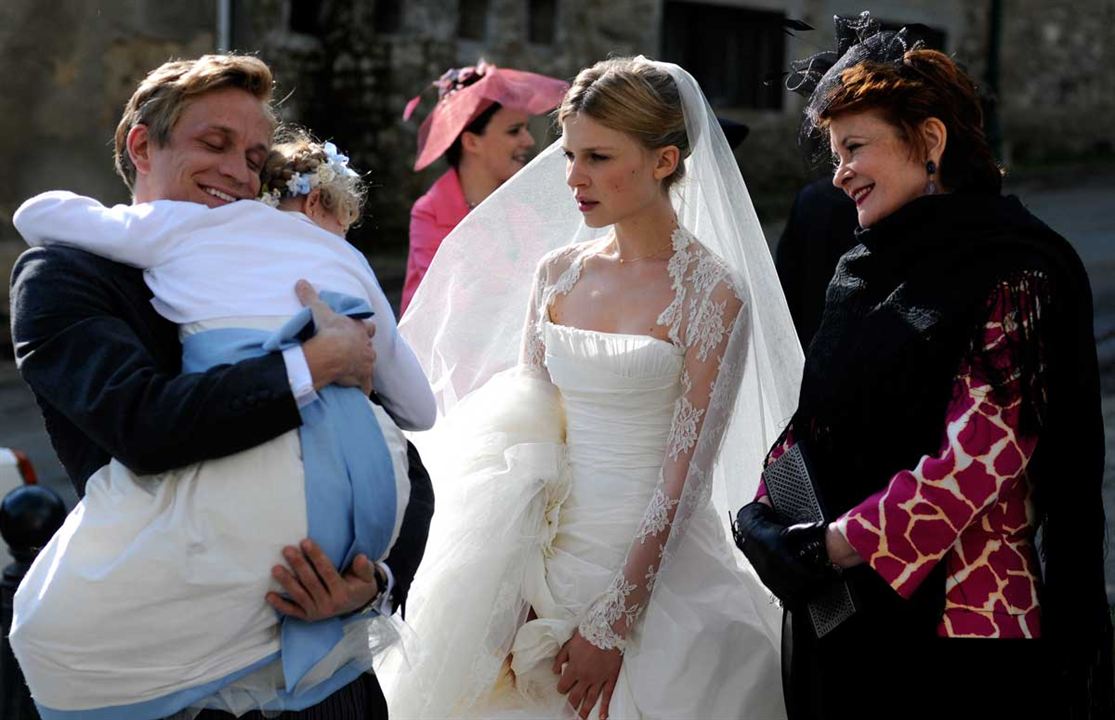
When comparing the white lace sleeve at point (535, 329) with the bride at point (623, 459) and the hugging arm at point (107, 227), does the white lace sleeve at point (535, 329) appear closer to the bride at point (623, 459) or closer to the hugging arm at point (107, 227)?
the bride at point (623, 459)

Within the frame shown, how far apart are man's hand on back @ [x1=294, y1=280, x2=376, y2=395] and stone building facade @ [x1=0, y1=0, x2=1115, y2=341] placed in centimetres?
560

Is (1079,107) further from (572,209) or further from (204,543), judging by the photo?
(204,543)

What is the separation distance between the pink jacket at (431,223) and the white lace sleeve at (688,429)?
175 cm

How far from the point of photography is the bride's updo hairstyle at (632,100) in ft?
10.6

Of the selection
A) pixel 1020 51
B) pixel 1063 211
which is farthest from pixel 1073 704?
pixel 1020 51

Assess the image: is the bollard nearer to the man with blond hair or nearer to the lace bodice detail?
the man with blond hair

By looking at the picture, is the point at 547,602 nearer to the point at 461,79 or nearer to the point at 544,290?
the point at 544,290

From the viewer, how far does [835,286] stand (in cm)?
290

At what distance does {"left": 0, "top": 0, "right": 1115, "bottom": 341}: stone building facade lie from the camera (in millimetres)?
10805

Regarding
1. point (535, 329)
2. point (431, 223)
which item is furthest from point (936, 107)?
point (431, 223)

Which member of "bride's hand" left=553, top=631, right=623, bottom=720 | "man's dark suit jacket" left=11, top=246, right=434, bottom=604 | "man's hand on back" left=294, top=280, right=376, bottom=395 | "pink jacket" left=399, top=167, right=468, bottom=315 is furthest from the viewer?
"pink jacket" left=399, top=167, right=468, bottom=315

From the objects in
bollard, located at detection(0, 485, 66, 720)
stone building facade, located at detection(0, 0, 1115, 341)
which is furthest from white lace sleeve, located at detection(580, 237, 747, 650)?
stone building facade, located at detection(0, 0, 1115, 341)

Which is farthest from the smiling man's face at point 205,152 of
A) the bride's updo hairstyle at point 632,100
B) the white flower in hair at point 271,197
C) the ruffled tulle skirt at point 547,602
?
the ruffled tulle skirt at point 547,602

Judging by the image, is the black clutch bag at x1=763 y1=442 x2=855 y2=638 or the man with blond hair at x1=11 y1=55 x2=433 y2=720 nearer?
the man with blond hair at x1=11 y1=55 x2=433 y2=720
